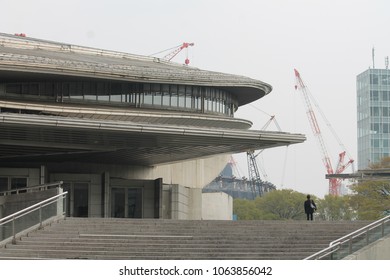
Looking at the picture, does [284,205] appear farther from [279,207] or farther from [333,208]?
[333,208]

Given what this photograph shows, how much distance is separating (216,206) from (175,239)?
26361 millimetres

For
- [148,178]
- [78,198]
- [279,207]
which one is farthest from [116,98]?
[279,207]

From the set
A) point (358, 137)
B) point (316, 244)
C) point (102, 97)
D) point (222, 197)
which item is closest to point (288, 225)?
point (316, 244)

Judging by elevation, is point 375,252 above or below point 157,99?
below

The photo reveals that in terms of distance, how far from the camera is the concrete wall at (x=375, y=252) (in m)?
25.0

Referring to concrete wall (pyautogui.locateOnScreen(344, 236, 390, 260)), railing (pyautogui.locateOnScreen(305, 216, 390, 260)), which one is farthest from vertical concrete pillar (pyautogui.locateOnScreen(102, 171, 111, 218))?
concrete wall (pyautogui.locateOnScreen(344, 236, 390, 260))

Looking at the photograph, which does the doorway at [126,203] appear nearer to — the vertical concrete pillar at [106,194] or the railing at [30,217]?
the vertical concrete pillar at [106,194]

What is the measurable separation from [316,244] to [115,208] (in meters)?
19.3

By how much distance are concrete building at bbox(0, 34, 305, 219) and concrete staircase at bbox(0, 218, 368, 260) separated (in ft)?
18.1

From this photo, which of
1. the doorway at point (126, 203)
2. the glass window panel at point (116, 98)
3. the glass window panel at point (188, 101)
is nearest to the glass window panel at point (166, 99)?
the glass window panel at point (188, 101)

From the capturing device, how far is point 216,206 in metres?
54.5

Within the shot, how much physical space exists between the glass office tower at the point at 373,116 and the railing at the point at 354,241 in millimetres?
147748

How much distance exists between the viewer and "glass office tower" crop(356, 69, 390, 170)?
174250mm

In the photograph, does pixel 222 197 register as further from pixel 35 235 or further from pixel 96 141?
pixel 35 235
